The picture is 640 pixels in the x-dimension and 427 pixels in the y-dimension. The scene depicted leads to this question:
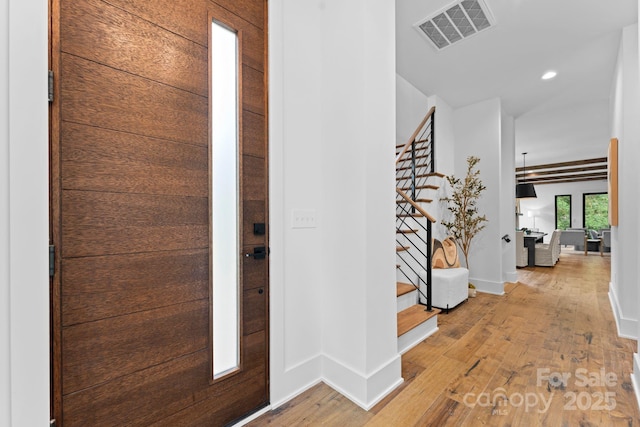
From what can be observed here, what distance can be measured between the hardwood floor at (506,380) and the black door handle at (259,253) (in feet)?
2.85

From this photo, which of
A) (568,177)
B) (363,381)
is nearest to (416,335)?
(363,381)

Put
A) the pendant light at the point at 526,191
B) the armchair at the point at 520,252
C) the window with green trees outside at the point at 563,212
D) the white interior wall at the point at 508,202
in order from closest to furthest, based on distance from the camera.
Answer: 1. the white interior wall at the point at 508,202
2. the armchair at the point at 520,252
3. the pendant light at the point at 526,191
4. the window with green trees outside at the point at 563,212

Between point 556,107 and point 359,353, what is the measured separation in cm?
525

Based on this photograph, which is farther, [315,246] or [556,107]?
[556,107]

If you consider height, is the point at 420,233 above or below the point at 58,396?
above

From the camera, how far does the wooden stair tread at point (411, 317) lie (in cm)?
236

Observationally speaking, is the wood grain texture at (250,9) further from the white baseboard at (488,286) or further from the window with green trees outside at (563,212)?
the window with green trees outside at (563,212)

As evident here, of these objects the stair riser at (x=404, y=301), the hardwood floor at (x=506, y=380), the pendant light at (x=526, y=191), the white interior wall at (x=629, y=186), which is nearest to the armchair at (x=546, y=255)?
the pendant light at (x=526, y=191)

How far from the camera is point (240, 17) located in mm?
1528

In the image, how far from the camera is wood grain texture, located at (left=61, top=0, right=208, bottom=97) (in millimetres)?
1050

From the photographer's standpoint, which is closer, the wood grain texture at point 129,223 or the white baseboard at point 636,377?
the wood grain texture at point 129,223
